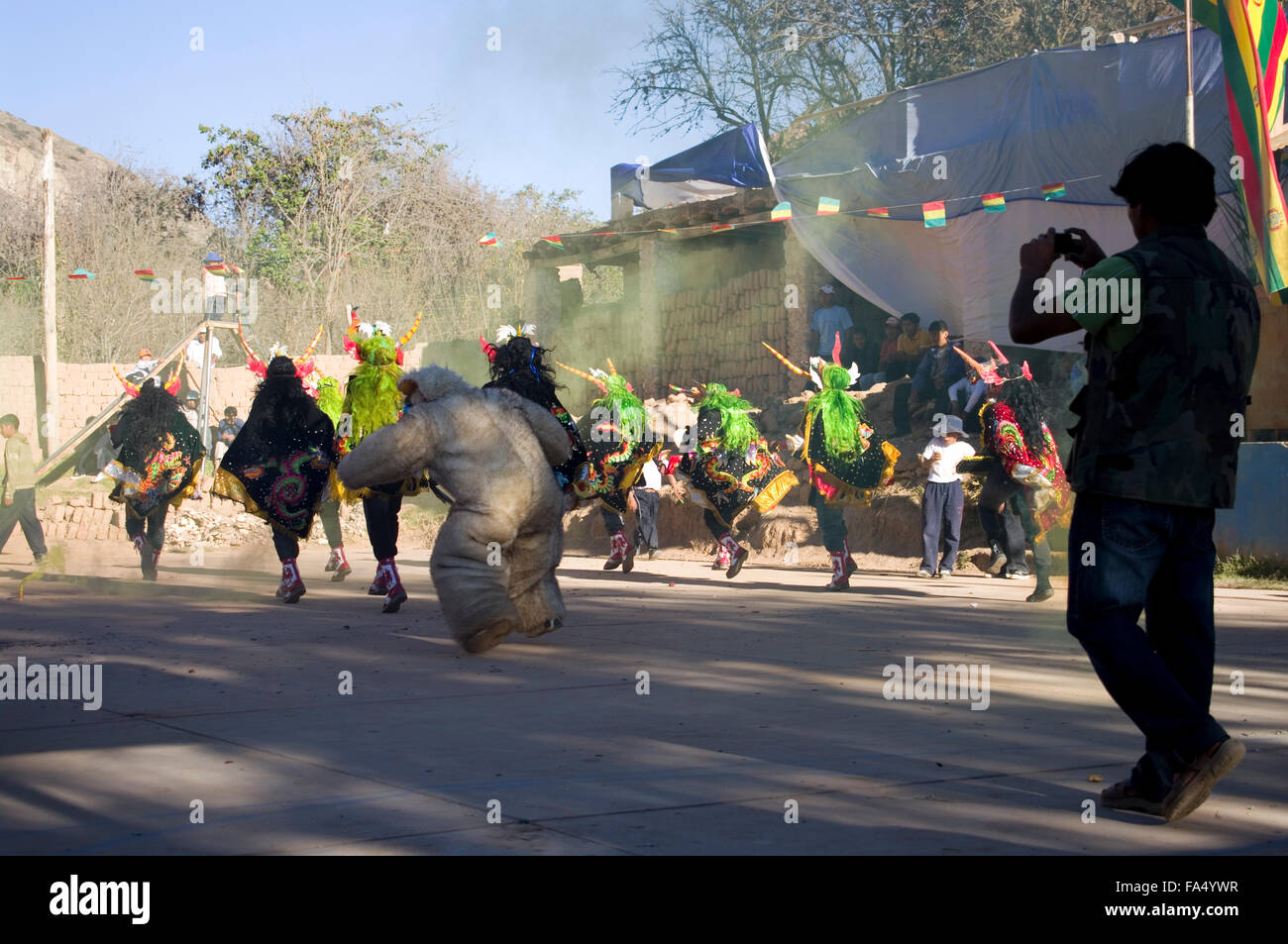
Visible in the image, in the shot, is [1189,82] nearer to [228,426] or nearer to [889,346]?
[889,346]

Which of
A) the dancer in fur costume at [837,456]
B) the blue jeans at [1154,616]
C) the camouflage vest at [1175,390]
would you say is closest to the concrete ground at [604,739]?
the blue jeans at [1154,616]

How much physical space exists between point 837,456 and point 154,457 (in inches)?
237

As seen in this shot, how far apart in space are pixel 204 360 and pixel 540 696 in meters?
17.9

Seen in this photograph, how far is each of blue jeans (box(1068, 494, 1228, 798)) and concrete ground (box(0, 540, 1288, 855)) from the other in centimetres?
26

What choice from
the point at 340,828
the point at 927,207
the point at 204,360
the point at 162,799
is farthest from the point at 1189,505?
the point at 204,360

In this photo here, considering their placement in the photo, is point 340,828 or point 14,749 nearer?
point 340,828

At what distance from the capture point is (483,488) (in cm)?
768

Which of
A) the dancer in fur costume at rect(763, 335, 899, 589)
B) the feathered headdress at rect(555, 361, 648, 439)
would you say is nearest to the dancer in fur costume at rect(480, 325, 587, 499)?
the dancer in fur costume at rect(763, 335, 899, 589)

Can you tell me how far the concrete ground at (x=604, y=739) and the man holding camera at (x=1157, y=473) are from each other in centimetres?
29

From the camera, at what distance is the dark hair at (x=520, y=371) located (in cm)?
911

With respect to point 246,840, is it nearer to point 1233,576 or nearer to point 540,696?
point 540,696

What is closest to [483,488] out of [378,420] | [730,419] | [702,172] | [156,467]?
[378,420]

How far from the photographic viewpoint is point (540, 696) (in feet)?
21.3
